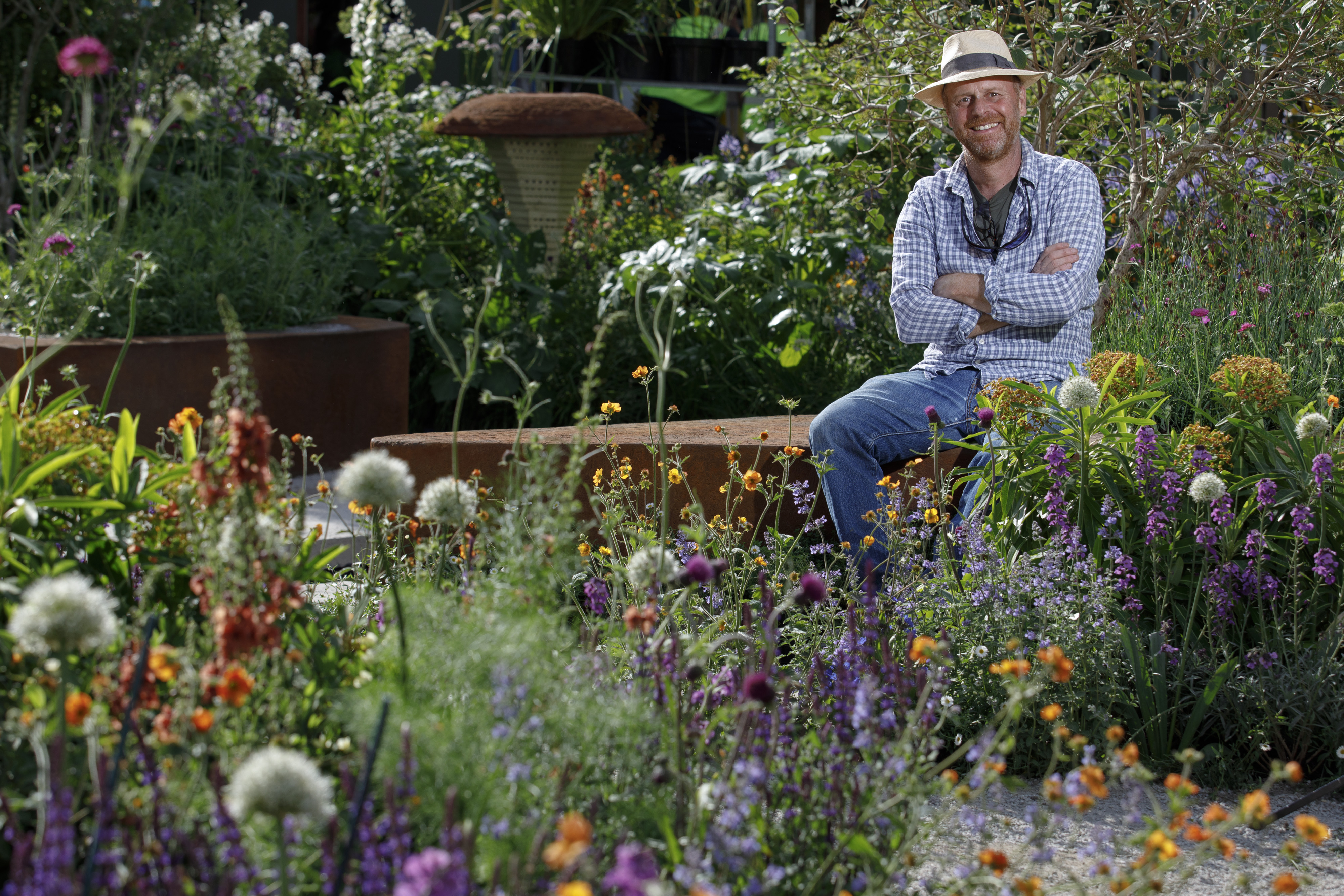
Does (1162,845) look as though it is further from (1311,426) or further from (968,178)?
(968,178)

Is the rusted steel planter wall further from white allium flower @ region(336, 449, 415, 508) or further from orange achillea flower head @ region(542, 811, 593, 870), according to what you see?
orange achillea flower head @ region(542, 811, 593, 870)

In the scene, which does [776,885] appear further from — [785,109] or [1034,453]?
[785,109]

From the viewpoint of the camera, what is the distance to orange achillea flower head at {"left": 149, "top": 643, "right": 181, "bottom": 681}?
122 centimetres

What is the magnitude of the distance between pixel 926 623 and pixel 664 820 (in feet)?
3.57

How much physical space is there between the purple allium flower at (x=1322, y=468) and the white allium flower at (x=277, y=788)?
1852 millimetres

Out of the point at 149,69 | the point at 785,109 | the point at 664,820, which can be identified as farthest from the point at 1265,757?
the point at 149,69

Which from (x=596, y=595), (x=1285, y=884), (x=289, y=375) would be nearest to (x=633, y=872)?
(x=1285, y=884)

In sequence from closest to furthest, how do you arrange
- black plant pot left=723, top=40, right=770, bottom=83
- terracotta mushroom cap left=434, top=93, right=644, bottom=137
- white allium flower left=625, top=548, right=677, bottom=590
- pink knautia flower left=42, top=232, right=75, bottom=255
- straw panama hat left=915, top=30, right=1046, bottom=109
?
1. white allium flower left=625, top=548, right=677, bottom=590
2. pink knautia flower left=42, top=232, right=75, bottom=255
3. straw panama hat left=915, top=30, right=1046, bottom=109
4. terracotta mushroom cap left=434, top=93, right=644, bottom=137
5. black plant pot left=723, top=40, right=770, bottom=83

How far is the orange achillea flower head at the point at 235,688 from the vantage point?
1.19 meters

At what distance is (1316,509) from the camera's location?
7.73ft

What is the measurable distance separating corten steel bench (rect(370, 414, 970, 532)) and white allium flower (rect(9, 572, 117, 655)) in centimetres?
194

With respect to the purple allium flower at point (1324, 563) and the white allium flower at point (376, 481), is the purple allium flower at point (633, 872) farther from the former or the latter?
the purple allium flower at point (1324, 563)

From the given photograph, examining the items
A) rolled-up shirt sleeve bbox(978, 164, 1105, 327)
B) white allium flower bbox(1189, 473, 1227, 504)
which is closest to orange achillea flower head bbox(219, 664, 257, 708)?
white allium flower bbox(1189, 473, 1227, 504)

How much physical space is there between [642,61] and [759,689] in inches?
284
